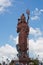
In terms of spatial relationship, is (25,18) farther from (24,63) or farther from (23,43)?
(24,63)

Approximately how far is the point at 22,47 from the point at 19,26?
4.30 metres

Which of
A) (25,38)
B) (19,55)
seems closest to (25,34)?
(25,38)

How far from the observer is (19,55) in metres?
56.0

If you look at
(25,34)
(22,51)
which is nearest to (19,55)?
(22,51)

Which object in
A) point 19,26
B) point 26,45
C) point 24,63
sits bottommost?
point 24,63

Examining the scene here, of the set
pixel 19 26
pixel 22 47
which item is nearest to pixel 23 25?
pixel 19 26

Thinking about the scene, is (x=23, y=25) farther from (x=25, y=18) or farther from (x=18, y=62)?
(x=18, y=62)

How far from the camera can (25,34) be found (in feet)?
188

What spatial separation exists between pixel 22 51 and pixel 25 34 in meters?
3.57

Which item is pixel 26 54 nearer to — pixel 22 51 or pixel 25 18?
pixel 22 51

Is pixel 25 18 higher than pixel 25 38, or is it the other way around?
pixel 25 18

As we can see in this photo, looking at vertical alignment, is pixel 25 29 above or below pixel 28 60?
above

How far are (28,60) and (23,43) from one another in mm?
3561

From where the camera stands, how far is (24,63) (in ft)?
183
